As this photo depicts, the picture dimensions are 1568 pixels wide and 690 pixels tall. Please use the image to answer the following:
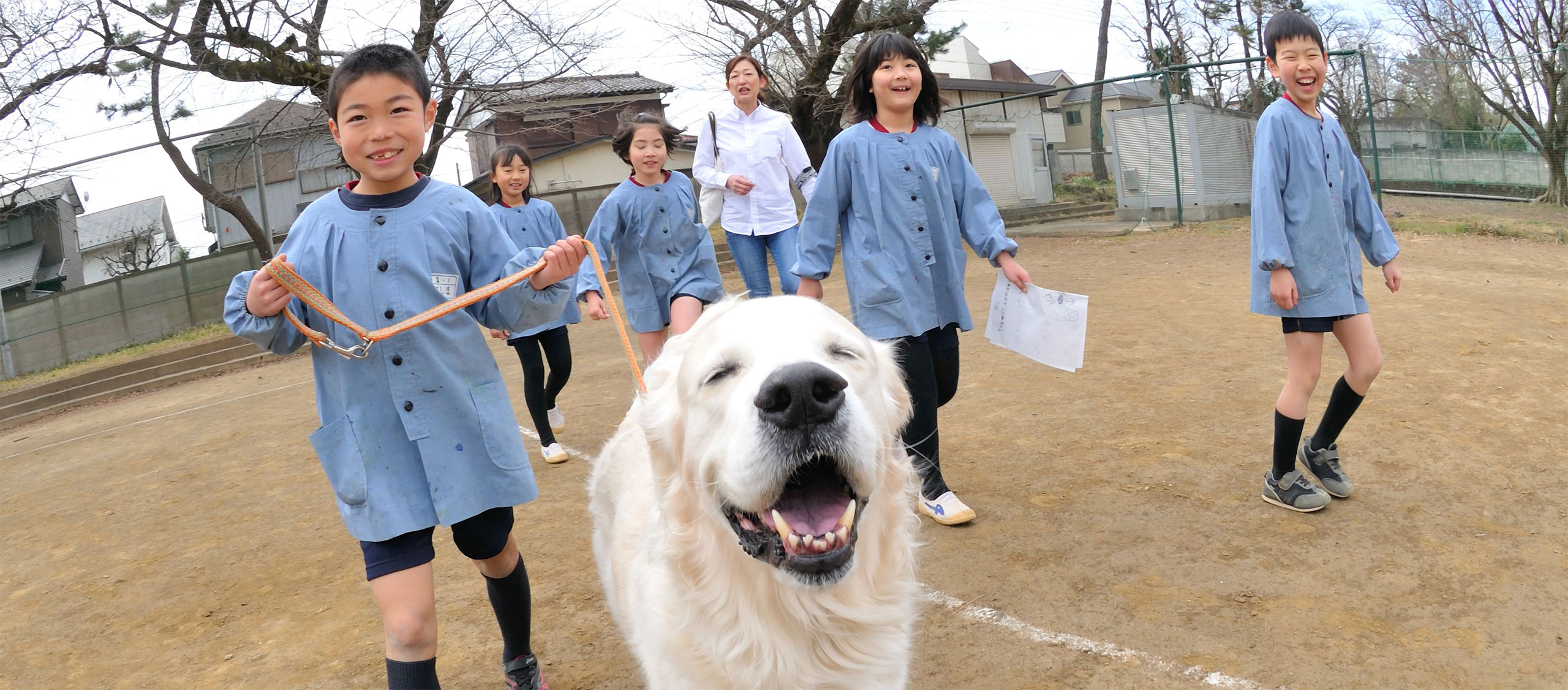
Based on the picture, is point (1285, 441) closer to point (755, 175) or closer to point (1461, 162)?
point (755, 175)

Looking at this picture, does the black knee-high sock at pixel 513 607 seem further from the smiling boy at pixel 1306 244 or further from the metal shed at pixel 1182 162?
the metal shed at pixel 1182 162

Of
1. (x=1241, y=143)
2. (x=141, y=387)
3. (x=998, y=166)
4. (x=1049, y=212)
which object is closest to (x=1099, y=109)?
(x=998, y=166)

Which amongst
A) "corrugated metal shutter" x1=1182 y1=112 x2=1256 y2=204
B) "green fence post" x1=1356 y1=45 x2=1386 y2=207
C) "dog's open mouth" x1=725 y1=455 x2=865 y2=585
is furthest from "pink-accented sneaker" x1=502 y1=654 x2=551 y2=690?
"corrugated metal shutter" x1=1182 y1=112 x2=1256 y2=204

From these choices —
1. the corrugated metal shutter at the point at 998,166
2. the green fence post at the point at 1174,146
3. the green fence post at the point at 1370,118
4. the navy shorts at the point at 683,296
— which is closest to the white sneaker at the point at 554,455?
the navy shorts at the point at 683,296

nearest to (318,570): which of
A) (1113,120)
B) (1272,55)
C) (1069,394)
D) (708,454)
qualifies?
(708,454)

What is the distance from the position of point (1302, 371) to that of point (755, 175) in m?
3.51

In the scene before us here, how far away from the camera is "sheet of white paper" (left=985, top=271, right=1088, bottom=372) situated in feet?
12.6

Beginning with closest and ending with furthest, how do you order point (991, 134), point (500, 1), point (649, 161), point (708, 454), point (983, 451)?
1. point (708, 454)
2. point (983, 451)
3. point (649, 161)
4. point (500, 1)
5. point (991, 134)

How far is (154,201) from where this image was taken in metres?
29.5

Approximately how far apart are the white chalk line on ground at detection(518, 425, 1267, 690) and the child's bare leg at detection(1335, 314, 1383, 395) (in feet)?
5.76

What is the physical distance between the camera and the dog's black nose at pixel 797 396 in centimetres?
165

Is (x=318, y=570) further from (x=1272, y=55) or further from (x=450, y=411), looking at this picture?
(x=1272, y=55)

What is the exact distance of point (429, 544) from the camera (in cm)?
236

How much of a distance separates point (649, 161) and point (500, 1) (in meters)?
12.1
